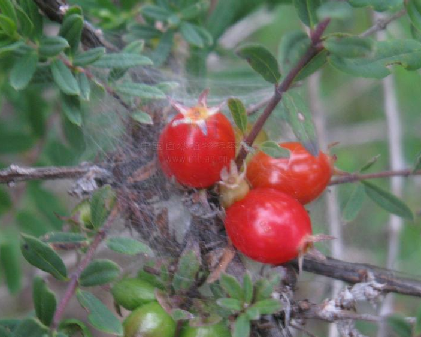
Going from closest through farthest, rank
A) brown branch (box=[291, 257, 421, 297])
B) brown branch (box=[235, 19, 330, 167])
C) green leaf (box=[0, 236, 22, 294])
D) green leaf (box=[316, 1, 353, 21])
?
green leaf (box=[316, 1, 353, 21])
brown branch (box=[235, 19, 330, 167])
brown branch (box=[291, 257, 421, 297])
green leaf (box=[0, 236, 22, 294])

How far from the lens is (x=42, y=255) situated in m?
1.79

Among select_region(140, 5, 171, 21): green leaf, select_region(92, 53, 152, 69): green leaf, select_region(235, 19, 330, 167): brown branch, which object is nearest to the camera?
select_region(235, 19, 330, 167): brown branch

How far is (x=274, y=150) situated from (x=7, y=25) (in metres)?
1.10

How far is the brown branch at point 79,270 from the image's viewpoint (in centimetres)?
174

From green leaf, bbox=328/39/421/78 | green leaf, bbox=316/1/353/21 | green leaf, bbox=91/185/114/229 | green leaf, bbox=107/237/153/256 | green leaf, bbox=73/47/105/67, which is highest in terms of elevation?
green leaf, bbox=316/1/353/21

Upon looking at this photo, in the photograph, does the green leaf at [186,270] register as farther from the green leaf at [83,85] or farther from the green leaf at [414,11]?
the green leaf at [414,11]

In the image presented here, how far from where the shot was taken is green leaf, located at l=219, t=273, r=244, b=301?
166 cm

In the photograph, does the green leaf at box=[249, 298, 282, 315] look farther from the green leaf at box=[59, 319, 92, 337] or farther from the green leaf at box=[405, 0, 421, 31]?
the green leaf at box=[405, 0, 421, 31]

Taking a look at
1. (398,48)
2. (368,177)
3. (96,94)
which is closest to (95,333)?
(96,94)

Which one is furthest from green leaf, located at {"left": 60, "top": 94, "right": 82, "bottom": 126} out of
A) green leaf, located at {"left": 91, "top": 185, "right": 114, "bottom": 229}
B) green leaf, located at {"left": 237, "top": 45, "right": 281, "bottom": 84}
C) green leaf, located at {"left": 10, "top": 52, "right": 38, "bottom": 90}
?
green leaf, located at {"left": 237, "top": 45, "right": 281, "bottom": 84}

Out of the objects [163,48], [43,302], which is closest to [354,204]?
[163,48]

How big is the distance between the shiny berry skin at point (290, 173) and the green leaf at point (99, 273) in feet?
1.93

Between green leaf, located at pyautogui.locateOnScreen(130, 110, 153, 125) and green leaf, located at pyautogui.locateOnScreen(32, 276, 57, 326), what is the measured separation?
71 cm

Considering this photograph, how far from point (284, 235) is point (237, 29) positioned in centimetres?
294
